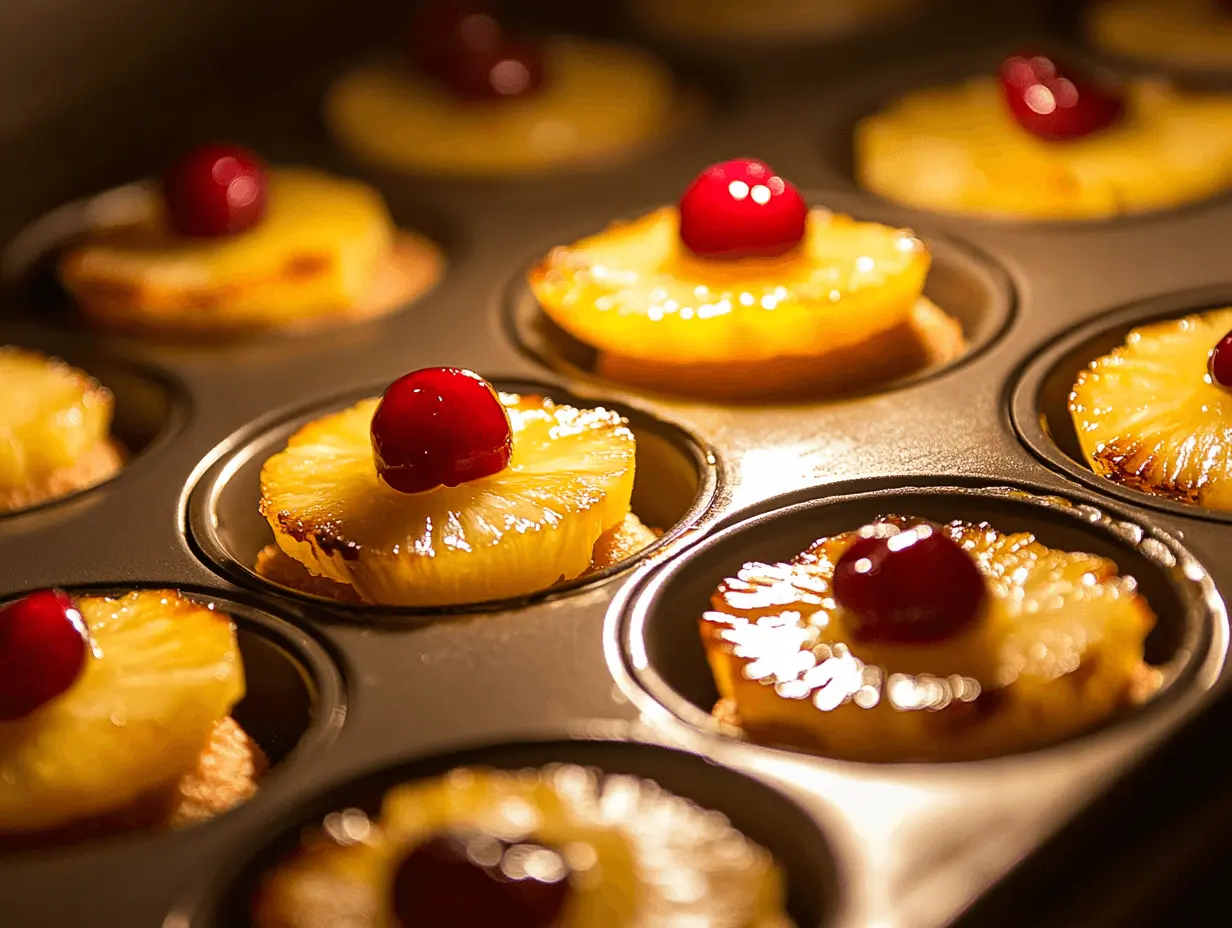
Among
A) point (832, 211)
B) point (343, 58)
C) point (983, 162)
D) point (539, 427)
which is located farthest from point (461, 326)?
point (343, 58)

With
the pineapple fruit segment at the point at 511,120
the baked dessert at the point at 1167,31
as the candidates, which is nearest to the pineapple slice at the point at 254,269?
the pineapple fruit segment at the point at 511,120

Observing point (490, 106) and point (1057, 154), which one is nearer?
point (1057, 154)

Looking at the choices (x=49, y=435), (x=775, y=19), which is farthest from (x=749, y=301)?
(x=775, y=19)

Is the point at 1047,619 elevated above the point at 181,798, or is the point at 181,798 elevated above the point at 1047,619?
the point at 1047,619

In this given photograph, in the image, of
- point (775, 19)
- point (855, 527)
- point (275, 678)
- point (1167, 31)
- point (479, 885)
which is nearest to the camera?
point (479, 885)

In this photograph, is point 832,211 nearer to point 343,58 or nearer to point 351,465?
point 351,465

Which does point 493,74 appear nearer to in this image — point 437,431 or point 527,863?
point 437,431

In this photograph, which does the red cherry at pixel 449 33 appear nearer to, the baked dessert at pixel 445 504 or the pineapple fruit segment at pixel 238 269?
the pineapple fruit segment at pixel 238 269
